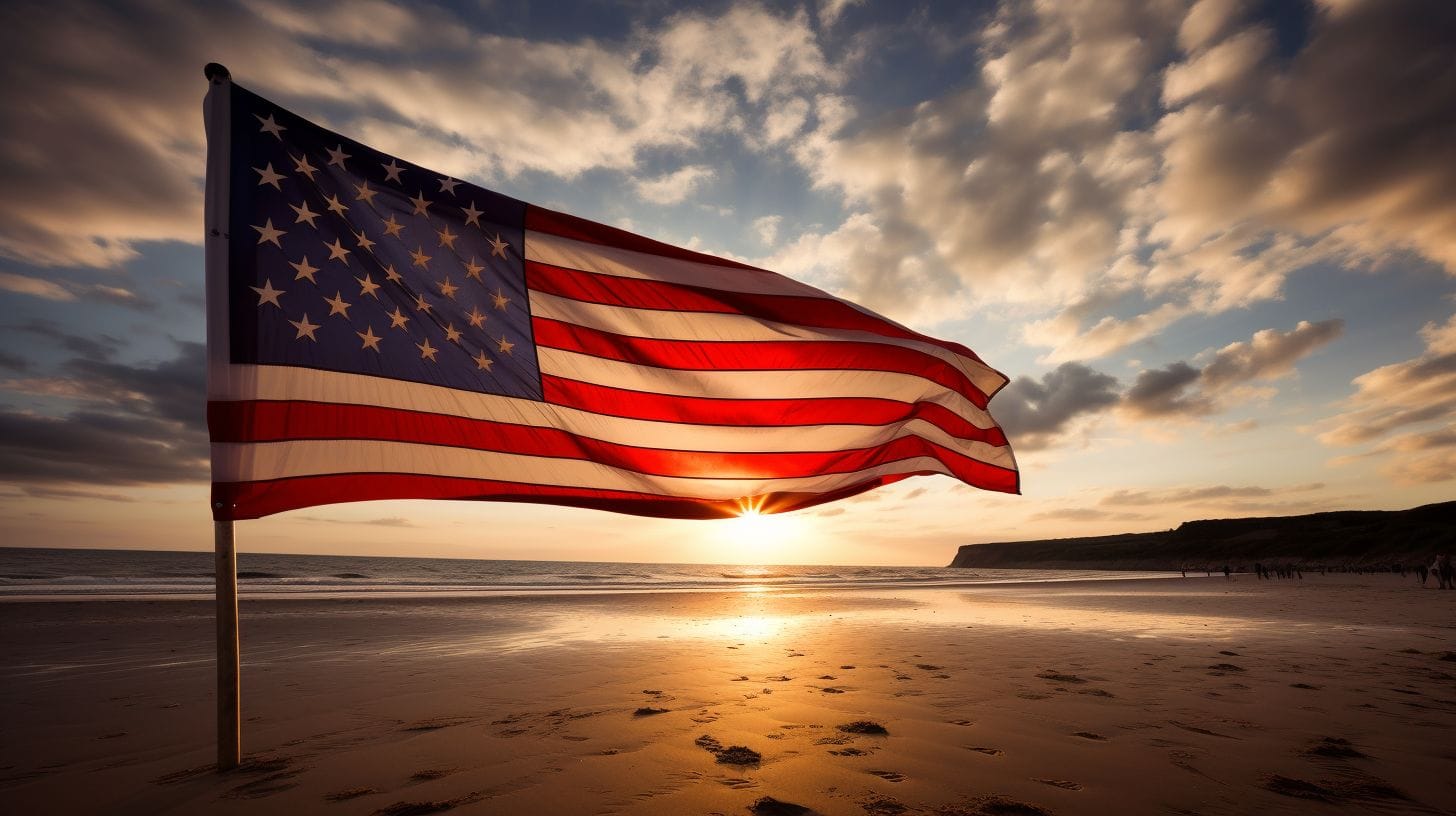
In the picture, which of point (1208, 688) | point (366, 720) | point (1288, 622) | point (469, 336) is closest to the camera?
point (469, 336)

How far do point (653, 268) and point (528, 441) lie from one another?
1732 mm

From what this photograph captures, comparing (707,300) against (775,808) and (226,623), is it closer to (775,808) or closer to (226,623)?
(775,808)

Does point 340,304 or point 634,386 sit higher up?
point 340,304

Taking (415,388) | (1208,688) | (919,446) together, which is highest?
(415,388)

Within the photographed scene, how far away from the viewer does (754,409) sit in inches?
214

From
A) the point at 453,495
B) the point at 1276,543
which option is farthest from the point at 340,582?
the point at 1276,543

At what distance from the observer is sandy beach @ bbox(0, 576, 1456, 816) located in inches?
139

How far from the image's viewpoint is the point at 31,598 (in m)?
22.0

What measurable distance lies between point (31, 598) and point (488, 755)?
1139 inches

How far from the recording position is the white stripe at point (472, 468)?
3.62 meters

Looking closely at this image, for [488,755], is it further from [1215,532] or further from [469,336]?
[1215,532]

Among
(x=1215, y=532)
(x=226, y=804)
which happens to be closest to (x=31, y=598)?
(x=226, y=804)

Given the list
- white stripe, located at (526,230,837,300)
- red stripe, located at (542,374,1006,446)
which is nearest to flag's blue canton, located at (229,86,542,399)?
white stripe, located at (526,230,837,300)

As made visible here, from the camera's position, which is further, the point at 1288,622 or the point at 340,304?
the point at 1288,622
